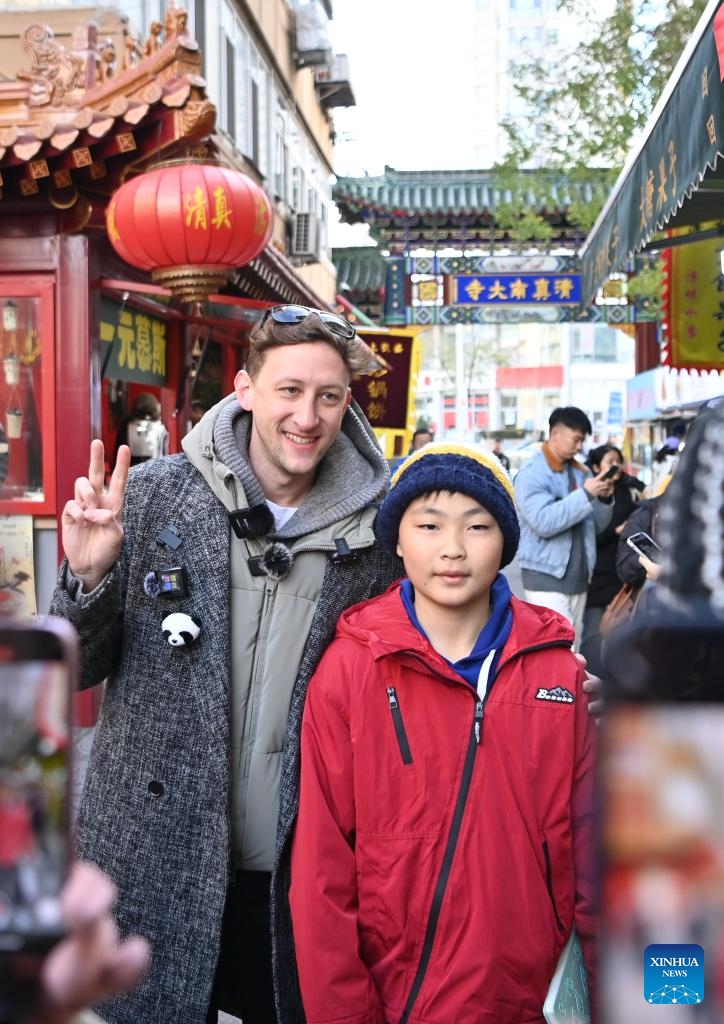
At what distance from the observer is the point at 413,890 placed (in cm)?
159

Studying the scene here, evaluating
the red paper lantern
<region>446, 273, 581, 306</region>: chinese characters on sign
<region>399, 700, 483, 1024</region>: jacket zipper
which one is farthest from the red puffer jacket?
<region>446, 273, 581, 306</region>: chinese characters on sign

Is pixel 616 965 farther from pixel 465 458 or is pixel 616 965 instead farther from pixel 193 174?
pixel 193 174

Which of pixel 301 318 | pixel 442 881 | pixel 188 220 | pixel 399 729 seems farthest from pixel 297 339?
pixel 188 220

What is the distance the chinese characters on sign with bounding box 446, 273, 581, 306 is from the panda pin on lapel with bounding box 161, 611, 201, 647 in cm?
1839

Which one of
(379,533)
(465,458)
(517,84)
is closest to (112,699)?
(379,533)

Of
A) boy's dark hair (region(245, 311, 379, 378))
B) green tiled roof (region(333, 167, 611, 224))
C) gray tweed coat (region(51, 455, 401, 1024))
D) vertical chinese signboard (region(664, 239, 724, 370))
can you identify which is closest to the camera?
gray tweed coat (region(51, 455, 401, 1024))

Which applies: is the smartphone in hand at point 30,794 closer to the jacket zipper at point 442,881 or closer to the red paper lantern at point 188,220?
the jacket zipper at point 442,881

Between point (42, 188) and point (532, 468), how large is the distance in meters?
3.32

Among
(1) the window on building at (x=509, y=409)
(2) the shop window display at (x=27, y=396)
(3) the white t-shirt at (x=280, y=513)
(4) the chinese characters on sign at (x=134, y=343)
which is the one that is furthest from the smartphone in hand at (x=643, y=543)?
(1) the window on building at (x=509, y=409)

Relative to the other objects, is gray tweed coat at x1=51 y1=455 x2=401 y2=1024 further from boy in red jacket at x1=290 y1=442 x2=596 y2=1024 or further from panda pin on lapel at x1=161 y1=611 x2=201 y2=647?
boy in red jacket at x1=290 y1=442 x2=596 y2=1024

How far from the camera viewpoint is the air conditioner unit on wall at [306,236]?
12.7 metres

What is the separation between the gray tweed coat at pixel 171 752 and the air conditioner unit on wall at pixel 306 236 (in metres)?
11.2

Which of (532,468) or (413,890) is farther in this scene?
(532,468)

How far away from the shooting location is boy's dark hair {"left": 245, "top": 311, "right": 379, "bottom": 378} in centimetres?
199
